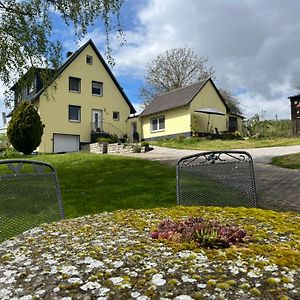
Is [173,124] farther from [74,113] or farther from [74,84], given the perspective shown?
[74,84]

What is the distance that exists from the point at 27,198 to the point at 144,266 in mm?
2320

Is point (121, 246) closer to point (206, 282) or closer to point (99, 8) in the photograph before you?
point (206, 282)

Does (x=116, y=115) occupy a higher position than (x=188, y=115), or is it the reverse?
(x=116, y=115)

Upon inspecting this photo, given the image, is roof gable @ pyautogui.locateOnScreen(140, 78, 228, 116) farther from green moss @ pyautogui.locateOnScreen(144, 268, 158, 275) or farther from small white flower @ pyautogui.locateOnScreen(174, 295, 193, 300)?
small white flower @ pyautogui.locateOnScreen(174, 295, 193, 300)

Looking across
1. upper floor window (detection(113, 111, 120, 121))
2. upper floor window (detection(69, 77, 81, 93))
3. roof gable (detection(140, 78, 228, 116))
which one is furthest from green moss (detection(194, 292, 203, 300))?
upper floor window (detection(113, 111, 120, 121))

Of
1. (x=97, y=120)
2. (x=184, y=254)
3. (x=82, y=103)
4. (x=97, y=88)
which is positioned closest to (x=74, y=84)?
(x=82, y=103)

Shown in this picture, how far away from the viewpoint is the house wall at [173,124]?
3278cm

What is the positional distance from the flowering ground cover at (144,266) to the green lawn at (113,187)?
4915 millimetres

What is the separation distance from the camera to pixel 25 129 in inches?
901

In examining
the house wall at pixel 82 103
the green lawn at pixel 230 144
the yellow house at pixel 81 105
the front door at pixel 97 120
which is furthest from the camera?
the front door at pixel 97 120

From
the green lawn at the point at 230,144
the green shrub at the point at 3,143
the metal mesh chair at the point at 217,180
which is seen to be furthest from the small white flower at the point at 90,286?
the green shrub at the point at 3,143

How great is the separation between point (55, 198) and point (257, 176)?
27.9ft

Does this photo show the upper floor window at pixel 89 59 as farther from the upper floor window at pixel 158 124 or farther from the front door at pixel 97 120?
the upper floor window at pixel 158 124

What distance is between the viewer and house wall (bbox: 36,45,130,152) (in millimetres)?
31594
